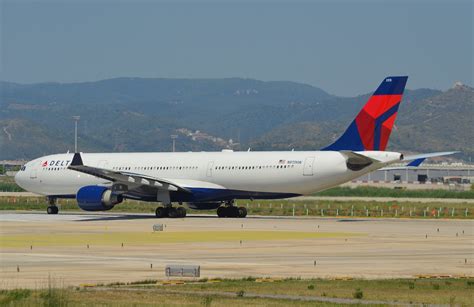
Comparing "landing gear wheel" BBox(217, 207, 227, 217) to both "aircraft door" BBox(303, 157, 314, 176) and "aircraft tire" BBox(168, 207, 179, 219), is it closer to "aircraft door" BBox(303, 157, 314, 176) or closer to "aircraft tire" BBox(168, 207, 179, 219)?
"aircraft tire" BBox(168, 207, 179, 219)

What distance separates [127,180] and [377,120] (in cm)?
1421

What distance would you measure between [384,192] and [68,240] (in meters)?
68.5

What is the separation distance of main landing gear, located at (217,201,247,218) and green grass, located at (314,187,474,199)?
38482mm

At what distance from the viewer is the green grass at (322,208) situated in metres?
72.1

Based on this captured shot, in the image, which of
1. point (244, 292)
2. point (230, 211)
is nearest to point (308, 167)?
point (230, 211)

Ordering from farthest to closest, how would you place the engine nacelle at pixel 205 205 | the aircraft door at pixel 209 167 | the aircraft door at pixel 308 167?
the engine nacelle at pixel 205 205, the aircraft door at pixel 209 167, the aircraft door at pixel 308 167

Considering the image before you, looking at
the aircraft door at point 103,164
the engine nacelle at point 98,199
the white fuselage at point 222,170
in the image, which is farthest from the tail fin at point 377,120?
the aircraft door at point 103,164

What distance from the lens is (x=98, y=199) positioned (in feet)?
212

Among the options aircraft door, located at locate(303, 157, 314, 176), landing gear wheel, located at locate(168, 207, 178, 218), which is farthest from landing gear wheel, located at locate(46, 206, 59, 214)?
aircraft door, located at locate(303, 157, 314, 176)

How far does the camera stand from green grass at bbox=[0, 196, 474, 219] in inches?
2840

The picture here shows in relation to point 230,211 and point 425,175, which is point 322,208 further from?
point 425,175

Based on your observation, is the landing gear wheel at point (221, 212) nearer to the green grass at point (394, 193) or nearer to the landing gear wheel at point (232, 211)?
the landing gear wheel at point (232, 211)

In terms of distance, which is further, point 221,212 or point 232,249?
point 221,212

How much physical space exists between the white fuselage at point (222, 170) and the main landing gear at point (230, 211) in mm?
2079
